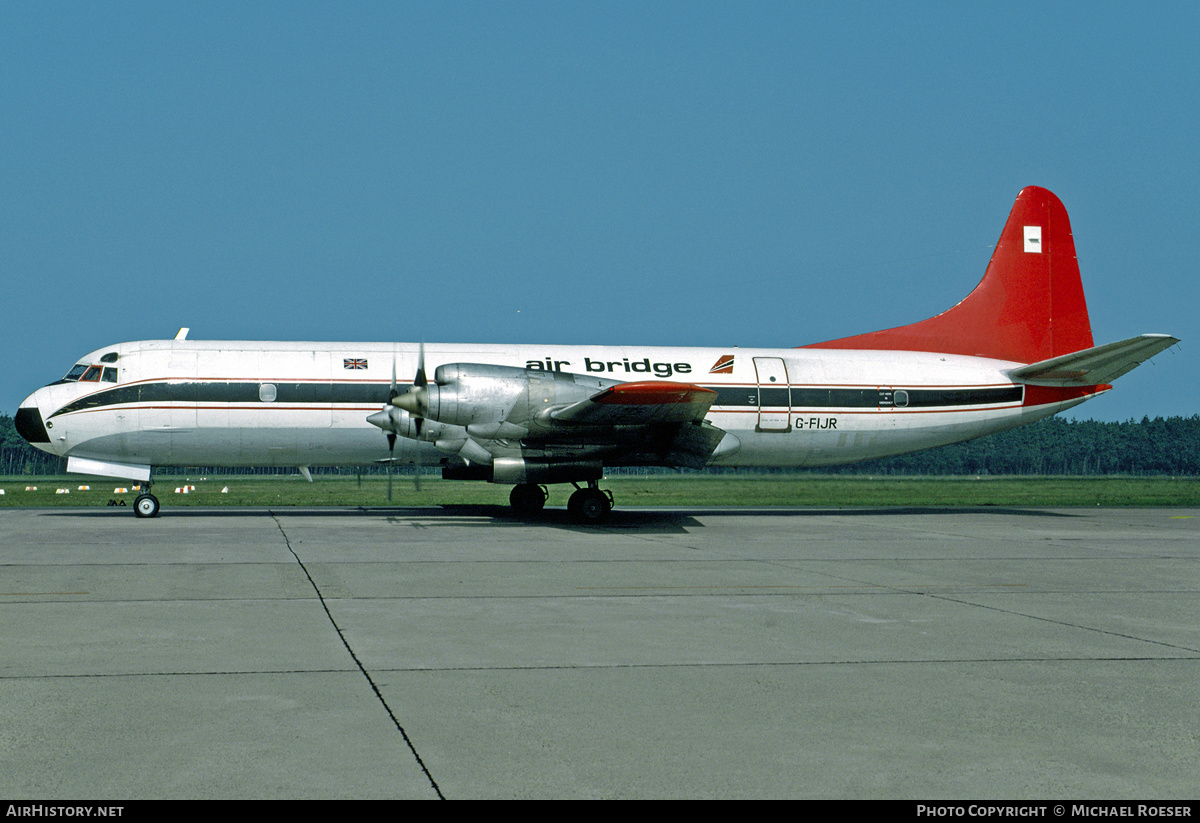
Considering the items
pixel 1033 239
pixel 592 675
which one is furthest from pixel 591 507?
pixel 1033 239

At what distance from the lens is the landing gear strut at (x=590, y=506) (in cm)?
2259

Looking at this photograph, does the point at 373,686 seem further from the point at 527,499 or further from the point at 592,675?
the point at 527,499

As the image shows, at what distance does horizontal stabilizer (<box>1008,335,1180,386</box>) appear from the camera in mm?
24250

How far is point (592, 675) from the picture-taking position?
7.41 meters

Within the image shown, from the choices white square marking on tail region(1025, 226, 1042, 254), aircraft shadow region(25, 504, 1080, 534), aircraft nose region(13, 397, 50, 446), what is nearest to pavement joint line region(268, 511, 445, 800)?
aircraft shadow region(25, 504, 1080, 534)

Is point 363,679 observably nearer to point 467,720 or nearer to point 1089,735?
point 467,720

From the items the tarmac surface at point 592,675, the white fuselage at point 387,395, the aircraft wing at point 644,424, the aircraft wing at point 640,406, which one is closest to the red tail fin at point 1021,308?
the white fuselage at point 387,395

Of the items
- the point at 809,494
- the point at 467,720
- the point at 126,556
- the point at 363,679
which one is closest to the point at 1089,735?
the point at 467,720

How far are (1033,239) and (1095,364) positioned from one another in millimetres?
4603

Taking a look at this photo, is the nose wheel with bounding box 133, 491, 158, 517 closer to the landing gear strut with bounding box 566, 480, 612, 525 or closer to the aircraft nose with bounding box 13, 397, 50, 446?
the aircraft nose with bounding box 13, 397, 50, 446

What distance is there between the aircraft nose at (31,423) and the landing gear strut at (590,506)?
12.1 metres

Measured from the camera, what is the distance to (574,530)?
20.7 meters

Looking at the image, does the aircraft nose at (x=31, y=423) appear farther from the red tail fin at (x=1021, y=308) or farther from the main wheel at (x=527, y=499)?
the red tail fin at (x=1021, y=308)

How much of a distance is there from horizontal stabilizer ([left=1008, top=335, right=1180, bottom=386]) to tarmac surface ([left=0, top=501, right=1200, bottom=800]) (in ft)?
33.1
